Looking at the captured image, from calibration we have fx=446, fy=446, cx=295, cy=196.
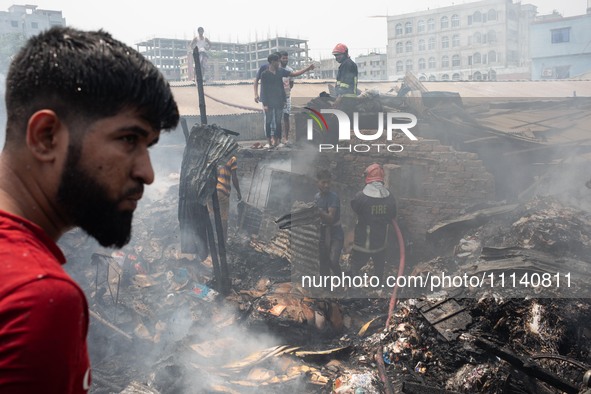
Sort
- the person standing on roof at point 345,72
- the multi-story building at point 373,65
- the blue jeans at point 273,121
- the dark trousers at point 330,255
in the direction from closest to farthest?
the dark trousers at point 330,255
the person standing on roof at point 345,72
the blue jeans at point 273,121
the multi-story building at point 373,65

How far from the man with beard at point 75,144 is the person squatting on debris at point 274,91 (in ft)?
29.1

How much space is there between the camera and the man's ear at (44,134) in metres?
0.88

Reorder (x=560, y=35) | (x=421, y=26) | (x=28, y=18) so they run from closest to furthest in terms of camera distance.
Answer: (x=560, y=35) → (x=28, y=18) → (x=421, y=26)

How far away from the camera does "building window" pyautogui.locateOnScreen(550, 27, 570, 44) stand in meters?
37.2

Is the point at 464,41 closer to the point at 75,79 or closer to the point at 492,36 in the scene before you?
the point at 492,36

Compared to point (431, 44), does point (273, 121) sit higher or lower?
lower

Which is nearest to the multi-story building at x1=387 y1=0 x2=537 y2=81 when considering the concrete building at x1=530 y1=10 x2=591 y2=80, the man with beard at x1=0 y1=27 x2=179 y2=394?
the concrete building at x1=530 y1=10 x2=591 y2=80

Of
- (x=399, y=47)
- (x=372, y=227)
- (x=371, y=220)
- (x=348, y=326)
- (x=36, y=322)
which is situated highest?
(x=399, y=47)

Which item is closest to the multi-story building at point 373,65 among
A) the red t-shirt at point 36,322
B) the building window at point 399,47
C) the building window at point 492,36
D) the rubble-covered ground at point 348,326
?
the building window at point 399,47

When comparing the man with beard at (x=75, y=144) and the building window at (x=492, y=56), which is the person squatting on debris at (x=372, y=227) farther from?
the building window at (x=492, y=56)

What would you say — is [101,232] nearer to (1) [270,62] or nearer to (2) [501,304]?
(2) [501,304]

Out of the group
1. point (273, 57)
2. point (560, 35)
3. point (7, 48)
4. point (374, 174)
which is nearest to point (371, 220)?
point (374, 174)

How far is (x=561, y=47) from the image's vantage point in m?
37.6

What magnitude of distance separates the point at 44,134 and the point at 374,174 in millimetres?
7795
